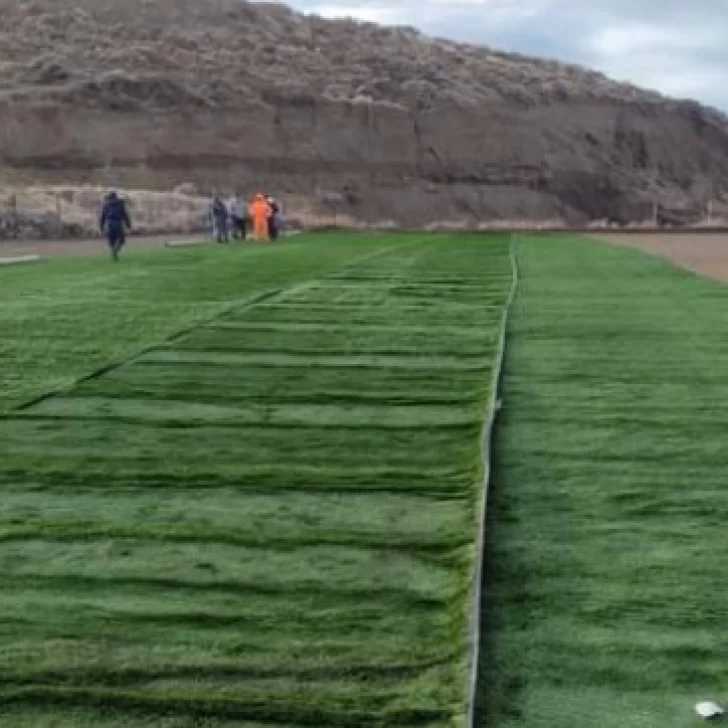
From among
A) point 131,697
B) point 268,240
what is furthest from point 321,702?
point 268,240

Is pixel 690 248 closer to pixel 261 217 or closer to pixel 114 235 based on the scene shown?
pixel 261 217

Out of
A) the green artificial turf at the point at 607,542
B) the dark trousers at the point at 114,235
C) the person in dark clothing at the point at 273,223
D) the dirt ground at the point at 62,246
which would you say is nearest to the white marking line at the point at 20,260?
the dirt ground at the point at 62,246

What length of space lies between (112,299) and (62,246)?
743 inches

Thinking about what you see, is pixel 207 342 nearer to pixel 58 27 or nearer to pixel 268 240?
pixel 268 240

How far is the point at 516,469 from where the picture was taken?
6.91 m

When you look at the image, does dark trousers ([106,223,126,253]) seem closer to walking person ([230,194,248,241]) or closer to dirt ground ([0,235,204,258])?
dirt ground ([0,235,204,258])

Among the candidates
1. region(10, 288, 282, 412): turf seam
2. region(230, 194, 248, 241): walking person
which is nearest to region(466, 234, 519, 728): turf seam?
region(10, 288, 282, 412): turf seam

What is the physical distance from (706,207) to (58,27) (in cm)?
3765

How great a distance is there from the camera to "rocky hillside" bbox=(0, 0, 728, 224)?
7012cm

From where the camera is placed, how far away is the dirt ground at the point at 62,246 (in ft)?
104

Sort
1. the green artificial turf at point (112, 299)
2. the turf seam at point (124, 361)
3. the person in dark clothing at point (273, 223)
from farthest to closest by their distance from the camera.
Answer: the person in dark clothing at point (273, 223) → the green artificial turf at point (112, 299) → the turf seam at point (124, 361)

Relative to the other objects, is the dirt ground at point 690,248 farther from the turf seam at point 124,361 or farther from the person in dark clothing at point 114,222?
the person in dark clothing at point 114,222

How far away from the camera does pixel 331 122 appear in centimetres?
7544

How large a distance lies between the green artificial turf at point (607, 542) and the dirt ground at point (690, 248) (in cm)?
1224
